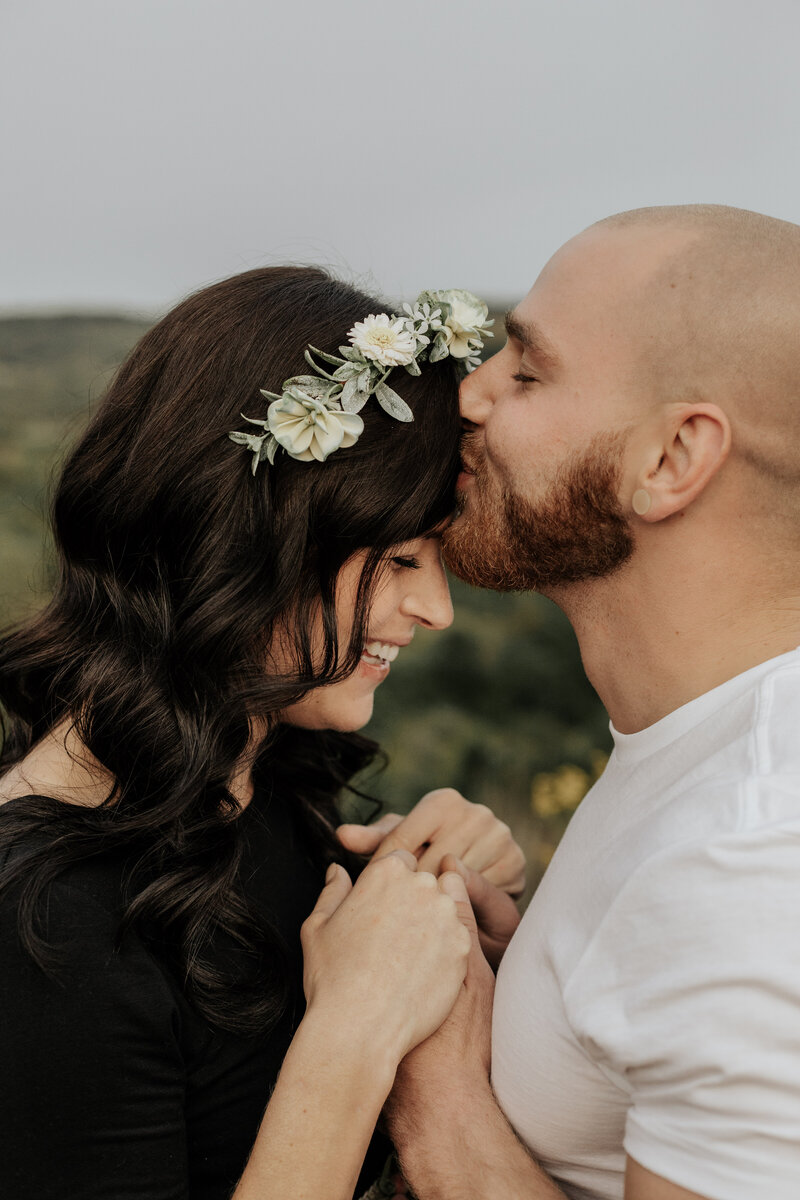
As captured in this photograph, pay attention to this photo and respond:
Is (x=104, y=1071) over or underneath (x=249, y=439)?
underneath

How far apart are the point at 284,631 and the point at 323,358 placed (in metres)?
0.56

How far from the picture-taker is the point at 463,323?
2090mm

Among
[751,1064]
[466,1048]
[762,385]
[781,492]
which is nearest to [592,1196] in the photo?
[466,1048]

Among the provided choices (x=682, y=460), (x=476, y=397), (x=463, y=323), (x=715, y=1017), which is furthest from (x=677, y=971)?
(x=463, y=323)

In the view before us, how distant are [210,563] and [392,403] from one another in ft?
1.56

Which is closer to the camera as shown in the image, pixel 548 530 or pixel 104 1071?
pixel 104 1071

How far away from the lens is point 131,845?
1.83m

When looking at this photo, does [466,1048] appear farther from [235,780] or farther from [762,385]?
[762,385]

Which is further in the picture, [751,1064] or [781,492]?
[781,492]

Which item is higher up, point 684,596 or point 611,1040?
point 684,596

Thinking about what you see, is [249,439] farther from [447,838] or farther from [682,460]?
[447,838]

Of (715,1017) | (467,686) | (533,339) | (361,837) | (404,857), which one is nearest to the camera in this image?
(715,1017)

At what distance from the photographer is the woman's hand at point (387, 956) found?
5.59ft

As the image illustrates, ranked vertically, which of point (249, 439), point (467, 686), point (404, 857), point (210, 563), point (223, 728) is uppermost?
point (249, 439)
